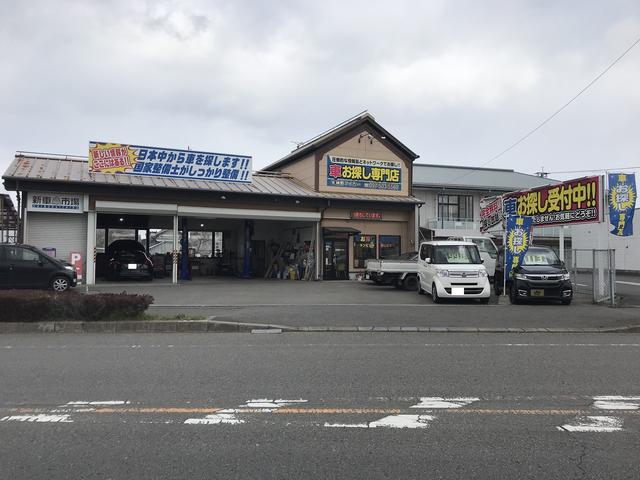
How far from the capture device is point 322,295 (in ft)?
57.6

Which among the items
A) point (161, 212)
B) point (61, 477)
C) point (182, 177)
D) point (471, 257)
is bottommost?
point (61, 477)

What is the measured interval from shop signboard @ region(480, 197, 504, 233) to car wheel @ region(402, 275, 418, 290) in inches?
162

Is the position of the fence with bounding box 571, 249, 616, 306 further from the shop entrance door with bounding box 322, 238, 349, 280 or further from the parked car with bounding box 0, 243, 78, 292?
the parked car with bounding box 0, 243, 78, 292

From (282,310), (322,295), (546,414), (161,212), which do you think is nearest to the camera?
(546,414)

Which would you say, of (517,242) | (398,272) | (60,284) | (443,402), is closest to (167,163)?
(60,284)

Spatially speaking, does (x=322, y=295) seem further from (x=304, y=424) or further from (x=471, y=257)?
(x=304, y=424)

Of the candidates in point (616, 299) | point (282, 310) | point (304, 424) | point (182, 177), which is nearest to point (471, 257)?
point (616, 299)

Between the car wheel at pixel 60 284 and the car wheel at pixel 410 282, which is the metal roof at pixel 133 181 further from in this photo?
the car wheel at pixel 410 282

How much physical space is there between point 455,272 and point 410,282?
477 centimetres

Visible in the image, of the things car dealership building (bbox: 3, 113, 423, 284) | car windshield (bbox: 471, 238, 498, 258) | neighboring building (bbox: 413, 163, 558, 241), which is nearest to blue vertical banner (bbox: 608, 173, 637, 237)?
car windshield (bbox: 471, 238, 498, 258)

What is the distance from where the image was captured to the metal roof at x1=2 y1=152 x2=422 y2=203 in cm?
2050

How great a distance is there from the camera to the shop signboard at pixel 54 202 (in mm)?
20062

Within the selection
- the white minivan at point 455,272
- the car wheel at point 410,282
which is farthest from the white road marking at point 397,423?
the car wheel at point 410,282

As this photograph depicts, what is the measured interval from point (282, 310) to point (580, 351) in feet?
23.4
